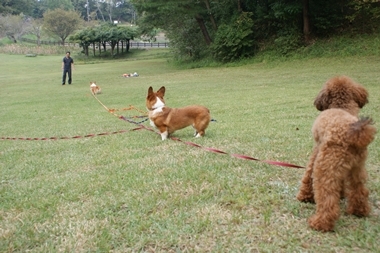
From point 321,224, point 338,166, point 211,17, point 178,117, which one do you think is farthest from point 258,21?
point 321,224

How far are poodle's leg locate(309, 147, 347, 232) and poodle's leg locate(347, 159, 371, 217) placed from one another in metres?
0.17

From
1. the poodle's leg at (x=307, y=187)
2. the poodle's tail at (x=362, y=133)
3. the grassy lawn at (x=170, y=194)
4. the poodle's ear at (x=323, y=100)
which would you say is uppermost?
the poodle's ear at (x=323, y=100)

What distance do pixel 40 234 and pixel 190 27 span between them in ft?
92.4

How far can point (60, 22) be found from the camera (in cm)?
5756

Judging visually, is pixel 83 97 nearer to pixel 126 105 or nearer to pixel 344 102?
pixel 126 105

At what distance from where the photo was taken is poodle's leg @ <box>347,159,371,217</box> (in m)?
2.63

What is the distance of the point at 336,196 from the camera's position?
2.50 m

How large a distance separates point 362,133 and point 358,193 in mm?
584

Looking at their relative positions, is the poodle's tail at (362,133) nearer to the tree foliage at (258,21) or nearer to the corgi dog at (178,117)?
the corgi dog at (178,117)

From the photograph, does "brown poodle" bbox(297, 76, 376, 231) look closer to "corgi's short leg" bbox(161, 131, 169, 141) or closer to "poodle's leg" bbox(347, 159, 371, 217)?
"poodle's leg" bbox(347, 159, 371, 217)

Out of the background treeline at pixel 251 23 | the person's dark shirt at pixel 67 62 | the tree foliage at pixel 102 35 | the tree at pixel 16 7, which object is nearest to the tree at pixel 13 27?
the tree at pixel 16 7

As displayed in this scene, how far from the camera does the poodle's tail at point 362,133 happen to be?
2.35 metres

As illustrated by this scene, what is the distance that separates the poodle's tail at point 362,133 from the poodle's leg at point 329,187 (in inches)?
6.1

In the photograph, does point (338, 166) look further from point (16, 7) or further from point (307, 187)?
point (16, 7)
